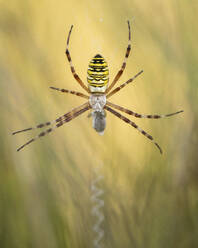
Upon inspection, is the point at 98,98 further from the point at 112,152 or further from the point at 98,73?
the point at 112,152

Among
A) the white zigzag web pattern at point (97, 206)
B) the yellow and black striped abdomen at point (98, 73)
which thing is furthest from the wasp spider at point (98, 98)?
the white zigzag web pattern at point (97, 206)

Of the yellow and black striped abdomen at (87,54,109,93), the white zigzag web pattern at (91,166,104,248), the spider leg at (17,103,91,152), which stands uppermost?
the yellow and black striped abdomen at (87,54,109,93)

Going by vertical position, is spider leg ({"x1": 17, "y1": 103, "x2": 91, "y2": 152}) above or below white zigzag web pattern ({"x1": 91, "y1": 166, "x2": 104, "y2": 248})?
above

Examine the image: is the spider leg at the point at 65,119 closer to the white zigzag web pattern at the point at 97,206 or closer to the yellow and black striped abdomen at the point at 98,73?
the yellow and black striped abdomen at the point at 98,73

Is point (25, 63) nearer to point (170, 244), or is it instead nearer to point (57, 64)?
point (57, 64)

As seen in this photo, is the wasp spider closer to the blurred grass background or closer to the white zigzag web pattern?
the blurred grass background

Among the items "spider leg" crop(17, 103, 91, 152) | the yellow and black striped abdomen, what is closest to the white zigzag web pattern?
"spider leg" crop(17, 103, 91, 152)
